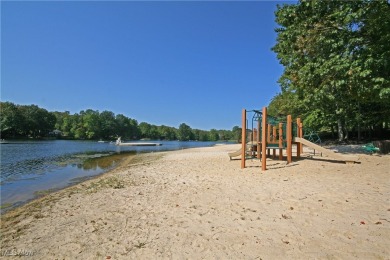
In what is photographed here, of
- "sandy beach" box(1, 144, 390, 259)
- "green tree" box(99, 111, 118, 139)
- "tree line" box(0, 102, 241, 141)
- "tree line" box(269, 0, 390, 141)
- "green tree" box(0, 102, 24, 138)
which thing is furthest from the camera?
"green tree" box(99, 111, 118, 139)

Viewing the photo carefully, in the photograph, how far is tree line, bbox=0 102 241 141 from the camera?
82.5m

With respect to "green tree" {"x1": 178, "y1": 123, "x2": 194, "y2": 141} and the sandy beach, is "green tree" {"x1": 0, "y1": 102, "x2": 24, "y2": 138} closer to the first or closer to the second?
the sandy beach

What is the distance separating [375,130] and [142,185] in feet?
118

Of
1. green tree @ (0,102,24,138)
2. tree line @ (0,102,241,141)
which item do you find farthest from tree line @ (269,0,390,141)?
green tree @ (0,102,24,138)

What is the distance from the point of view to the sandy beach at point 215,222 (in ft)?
12.0

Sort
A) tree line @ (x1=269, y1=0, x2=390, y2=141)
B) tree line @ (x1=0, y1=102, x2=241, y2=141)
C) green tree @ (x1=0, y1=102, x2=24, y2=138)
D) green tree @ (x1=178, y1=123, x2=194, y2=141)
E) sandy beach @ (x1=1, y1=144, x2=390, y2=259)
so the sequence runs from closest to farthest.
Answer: sandy beach @ (x1=1, y1=144, x2=390, y2=259) → tree line @ (x1=269, y1=0, x2=390, y2=141) → green tree @ (x1=0, y1=102, x2=24, y2=138) → tree line @ (x1=0, y1=102, x2=241, y2=141) → green tree @ (x1=178, y1=123, x2=194, y2=141)

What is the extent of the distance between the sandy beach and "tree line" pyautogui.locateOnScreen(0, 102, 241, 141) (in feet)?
244

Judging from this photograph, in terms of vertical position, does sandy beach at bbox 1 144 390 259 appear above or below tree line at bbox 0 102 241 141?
below

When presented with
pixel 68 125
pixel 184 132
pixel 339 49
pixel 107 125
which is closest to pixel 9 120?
pixel 68 125

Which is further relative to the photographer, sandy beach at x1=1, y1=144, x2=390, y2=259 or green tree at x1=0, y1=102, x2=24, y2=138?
green tree at x1=0, y1=102, x2=24, y2=138

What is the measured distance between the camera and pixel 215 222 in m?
4.74

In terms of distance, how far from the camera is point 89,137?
10888 cm

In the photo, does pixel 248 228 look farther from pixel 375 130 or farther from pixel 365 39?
pixel 375 130

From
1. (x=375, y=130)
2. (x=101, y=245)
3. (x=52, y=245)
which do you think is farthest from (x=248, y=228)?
(x=375, y=130)
